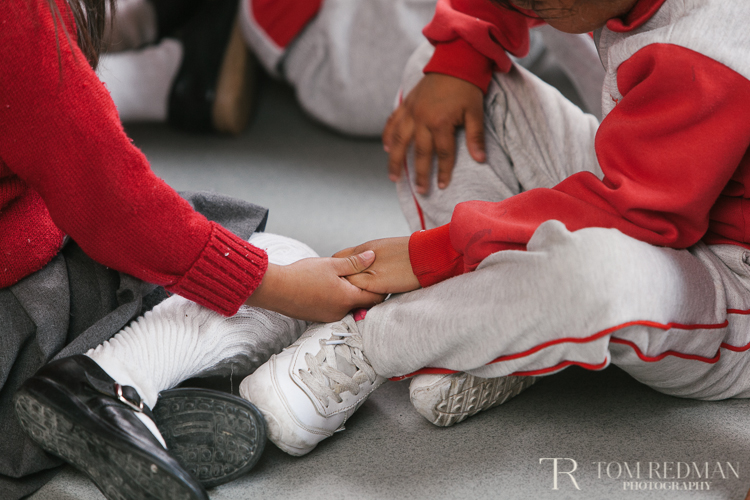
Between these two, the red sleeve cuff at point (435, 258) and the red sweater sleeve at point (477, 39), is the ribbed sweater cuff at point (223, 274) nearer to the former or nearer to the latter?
the red sleeve cuff at point (435, 258)

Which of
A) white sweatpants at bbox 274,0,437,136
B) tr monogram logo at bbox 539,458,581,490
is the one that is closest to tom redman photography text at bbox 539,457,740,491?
tr monogram logo at bbox 539,458,581,490

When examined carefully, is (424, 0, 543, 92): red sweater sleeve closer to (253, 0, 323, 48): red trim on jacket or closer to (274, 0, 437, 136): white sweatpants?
(274, 0, 437, 136): white sweatpants

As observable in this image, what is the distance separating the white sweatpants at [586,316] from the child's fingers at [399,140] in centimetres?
24

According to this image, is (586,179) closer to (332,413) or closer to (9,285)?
(332,413)

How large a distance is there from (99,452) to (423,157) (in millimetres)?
485

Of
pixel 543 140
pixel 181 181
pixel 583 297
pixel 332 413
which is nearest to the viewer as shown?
pixel 583 297

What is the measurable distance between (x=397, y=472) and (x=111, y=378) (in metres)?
0.27

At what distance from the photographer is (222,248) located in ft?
1.90

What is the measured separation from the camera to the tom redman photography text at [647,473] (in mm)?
568

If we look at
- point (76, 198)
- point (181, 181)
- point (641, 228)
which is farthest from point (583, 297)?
point (181, 181)

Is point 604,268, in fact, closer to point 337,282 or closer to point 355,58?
point 337,282

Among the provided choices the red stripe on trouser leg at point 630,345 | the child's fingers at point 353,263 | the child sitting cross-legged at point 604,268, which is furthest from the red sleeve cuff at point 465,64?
the red stripe on trouser leg at point 630,345

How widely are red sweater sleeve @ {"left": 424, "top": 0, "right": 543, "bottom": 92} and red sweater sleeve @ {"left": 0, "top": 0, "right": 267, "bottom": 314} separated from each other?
14.4 inches

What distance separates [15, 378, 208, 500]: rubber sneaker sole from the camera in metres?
0.50
